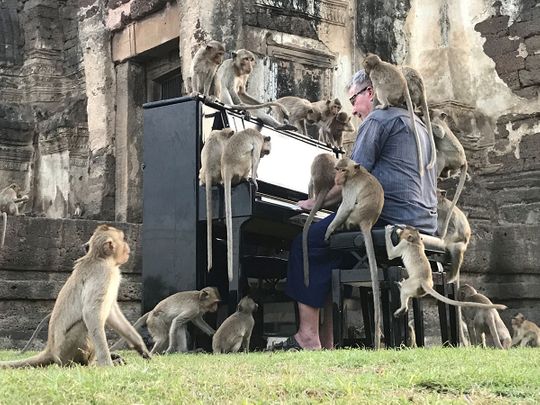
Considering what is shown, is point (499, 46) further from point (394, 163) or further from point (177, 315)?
point (177, 315)

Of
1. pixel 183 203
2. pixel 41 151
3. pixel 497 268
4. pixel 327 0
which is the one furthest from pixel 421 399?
pixel 41 151

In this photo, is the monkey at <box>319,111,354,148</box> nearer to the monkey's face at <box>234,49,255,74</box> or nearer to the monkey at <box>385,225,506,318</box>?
the monkey's face at <box>234,49,255,74</box>

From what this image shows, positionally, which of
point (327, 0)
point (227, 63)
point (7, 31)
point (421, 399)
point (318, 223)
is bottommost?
point (421, 399)

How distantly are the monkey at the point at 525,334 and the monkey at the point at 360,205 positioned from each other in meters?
2.55

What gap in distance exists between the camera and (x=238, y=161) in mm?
6148

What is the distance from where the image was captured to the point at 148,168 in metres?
6.66

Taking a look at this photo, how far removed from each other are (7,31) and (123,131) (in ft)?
19.0

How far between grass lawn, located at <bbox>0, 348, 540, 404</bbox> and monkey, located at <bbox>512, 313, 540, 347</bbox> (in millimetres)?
3273

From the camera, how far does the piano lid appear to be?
6.84m

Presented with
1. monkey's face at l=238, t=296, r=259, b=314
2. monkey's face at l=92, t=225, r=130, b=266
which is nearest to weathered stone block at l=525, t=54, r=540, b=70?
monkey's face at l=238, t=296, r=259, b=314

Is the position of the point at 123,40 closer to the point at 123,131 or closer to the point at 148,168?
the point at 123,131

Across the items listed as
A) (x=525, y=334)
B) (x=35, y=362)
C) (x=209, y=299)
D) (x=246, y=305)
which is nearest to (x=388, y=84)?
(x=246, y=305)

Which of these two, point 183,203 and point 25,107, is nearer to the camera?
point 183,203

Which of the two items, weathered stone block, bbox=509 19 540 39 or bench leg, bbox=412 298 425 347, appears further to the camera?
weathered stone block, bbox=509 19 540 39
